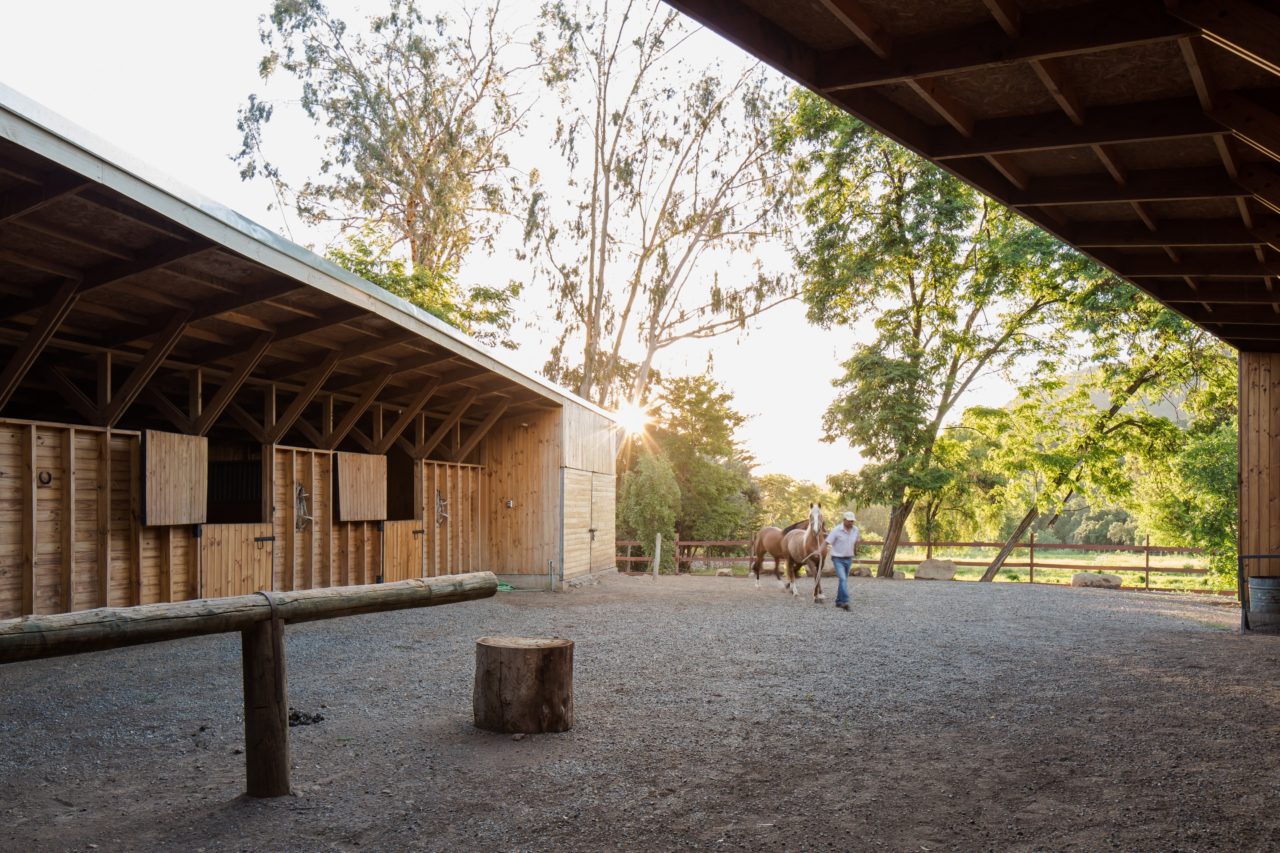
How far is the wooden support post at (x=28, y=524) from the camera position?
8.22 metres

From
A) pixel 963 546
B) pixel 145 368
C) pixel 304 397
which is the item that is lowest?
pixel 963 546

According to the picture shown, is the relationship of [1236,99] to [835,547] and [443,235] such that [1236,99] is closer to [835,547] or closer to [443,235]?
[835,547]

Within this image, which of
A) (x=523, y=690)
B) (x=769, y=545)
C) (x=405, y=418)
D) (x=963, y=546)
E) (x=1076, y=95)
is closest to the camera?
(x=1076, y=95)

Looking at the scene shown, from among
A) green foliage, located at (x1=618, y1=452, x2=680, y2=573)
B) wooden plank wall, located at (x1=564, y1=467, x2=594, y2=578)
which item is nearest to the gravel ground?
wooden plank wall, located at (x1=564, y1=467, x2=594, y2=578)

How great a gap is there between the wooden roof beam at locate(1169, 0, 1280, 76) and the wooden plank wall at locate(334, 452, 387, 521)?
11.2 m

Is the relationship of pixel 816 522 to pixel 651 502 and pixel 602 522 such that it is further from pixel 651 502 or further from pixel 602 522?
pixel 651 502

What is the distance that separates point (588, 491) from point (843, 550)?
6.07 m

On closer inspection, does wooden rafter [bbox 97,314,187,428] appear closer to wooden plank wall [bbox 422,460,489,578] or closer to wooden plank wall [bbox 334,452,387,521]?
wooden plank wall [bbox 334,452,387,521]

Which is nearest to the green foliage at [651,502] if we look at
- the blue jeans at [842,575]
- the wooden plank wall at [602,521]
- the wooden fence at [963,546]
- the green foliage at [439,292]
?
the wooden fence at [963,546]

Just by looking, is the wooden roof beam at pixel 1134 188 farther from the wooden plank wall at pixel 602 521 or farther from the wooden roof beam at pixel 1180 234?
the wooden plank wall at pixel 602 521

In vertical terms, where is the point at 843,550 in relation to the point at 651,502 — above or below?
above

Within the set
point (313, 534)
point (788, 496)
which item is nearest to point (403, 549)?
point (313, 534)

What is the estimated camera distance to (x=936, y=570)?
22.4m

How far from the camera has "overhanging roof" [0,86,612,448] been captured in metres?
5.80
